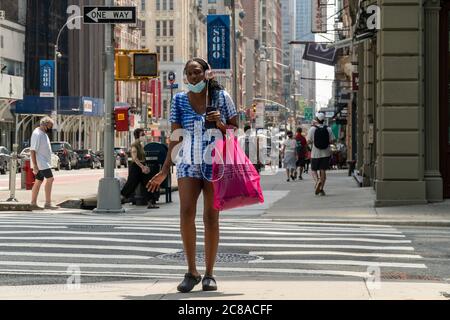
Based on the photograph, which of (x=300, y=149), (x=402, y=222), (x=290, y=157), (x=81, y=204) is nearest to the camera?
(x=402, y=222)

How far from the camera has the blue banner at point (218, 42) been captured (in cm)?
3588

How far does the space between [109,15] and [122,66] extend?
3.95 feet

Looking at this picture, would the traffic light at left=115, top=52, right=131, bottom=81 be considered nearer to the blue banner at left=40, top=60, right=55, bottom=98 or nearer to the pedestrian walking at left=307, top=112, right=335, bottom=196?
the pedestrian walking at left=307, top=112, right=335, bottom=196

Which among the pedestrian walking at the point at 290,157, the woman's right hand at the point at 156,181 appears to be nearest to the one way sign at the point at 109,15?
the woman's right hand at the point at 156,181

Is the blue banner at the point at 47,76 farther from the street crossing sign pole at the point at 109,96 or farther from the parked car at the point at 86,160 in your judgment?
the street crossing sign pole at the point at 109,96

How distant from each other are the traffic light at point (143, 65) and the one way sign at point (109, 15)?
865mm

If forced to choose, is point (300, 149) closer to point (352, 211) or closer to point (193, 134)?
point (352, 211)

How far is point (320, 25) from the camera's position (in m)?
48.5

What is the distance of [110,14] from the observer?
20.4 metres

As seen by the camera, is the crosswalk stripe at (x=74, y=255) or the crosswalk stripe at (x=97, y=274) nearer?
the crosswalk stripe at (x=97, y=274)

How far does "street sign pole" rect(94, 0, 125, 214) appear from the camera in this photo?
2067 centimetres

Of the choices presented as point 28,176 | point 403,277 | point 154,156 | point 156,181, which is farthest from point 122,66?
point 156,181

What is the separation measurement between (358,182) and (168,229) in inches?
601
